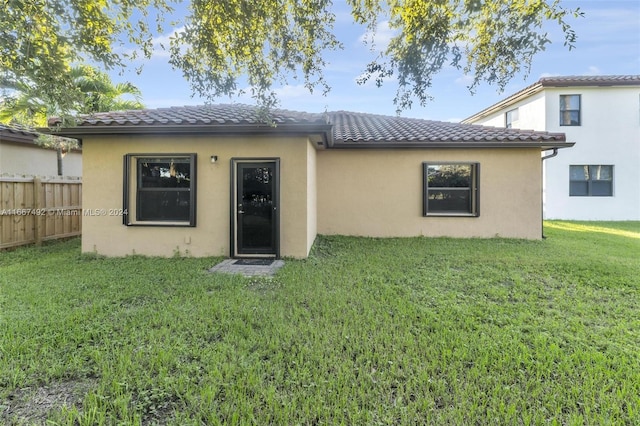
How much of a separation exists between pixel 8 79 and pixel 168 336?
4.70m

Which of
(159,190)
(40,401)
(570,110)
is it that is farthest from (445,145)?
(570,110)

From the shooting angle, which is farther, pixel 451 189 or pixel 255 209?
pixel 451 189

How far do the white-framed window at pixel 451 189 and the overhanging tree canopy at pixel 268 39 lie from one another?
526cm

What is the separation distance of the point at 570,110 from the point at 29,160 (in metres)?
23.0

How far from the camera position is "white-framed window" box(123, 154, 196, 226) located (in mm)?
7539

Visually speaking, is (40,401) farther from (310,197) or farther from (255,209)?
(310,197)

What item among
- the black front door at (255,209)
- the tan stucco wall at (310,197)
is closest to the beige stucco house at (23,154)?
the black front door at (255,209)

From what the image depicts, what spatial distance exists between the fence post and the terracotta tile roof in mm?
2691

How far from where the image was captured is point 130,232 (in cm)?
758

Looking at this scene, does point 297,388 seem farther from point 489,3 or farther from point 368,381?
point 489,3

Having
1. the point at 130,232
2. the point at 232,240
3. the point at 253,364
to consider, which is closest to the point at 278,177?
the point at 232,240

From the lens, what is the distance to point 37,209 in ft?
28.6

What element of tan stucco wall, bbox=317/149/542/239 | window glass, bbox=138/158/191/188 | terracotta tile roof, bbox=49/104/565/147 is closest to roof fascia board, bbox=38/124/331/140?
terracotta tile roof, bbox=49/104/565/147

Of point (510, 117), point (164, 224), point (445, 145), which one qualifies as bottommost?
point (164, 224)
